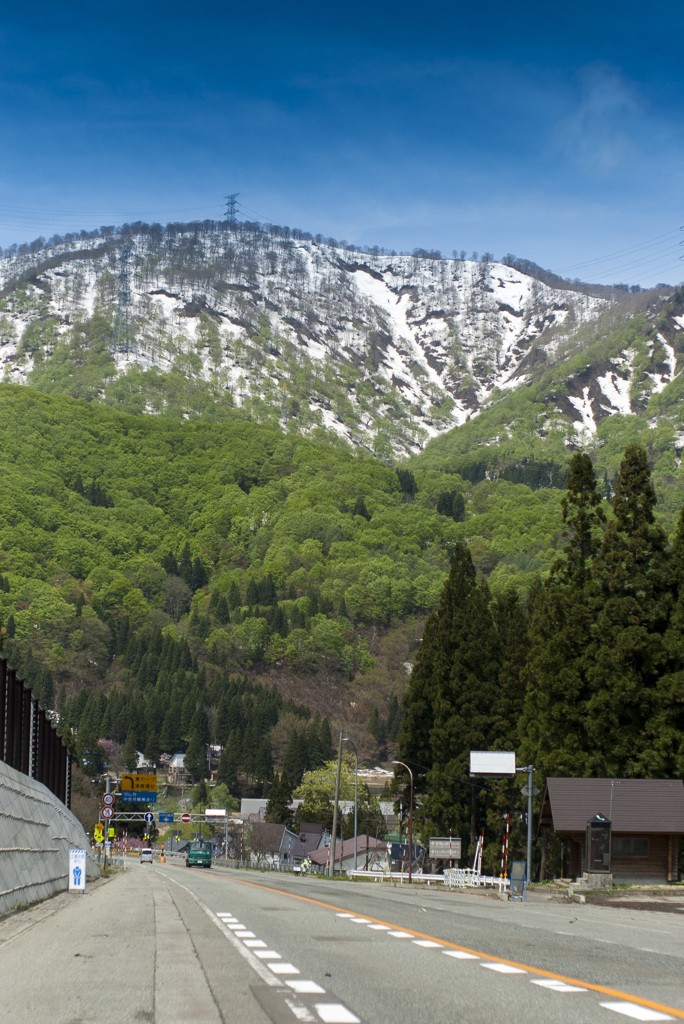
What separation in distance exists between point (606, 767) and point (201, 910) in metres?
22.1

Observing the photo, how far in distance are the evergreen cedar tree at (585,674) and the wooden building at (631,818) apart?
573 cm

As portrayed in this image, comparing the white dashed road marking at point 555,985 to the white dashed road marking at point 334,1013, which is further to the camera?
the white dashed road marking at point 555,985

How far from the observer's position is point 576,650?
4012cm

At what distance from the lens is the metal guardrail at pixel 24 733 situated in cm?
1844

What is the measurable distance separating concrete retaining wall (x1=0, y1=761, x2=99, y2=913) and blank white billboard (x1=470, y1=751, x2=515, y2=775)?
18810mm

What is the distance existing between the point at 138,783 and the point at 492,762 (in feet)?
195

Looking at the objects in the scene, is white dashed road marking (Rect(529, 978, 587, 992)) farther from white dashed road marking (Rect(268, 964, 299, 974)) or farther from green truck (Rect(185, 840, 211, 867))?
green truck (Rect(185, 840, 211, 867))

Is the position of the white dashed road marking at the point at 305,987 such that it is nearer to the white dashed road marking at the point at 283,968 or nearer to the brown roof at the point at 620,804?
the white dashed road marking at the point at 283,968

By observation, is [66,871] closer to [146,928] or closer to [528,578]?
[146,928]

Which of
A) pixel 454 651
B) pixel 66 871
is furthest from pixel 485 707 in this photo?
pixel 66 871

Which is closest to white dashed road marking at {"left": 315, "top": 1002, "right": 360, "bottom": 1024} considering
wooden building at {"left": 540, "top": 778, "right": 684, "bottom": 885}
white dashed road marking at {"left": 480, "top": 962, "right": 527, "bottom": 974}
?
white dashed road marking at {"left": 480, "top": 962, "right": 527, "bottom": 974}

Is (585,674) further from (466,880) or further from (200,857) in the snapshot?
(200,857)

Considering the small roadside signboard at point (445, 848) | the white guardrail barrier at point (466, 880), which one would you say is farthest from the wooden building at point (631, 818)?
the small roadside signboard at point (445, 848)

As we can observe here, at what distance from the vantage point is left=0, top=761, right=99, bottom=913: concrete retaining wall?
15.2m
